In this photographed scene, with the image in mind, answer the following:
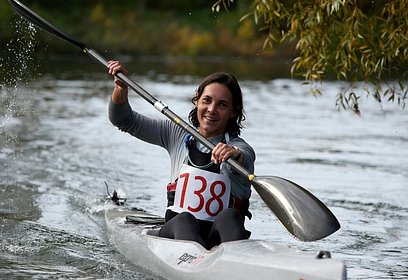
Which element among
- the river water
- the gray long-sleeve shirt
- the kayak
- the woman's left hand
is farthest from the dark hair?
the river water

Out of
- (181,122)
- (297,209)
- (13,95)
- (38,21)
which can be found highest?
(38,21)

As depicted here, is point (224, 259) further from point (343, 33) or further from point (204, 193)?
point (343, 33)

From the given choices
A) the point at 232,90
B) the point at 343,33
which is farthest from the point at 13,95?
the point at 232,90

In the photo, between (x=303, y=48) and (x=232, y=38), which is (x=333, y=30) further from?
(x=232, y=38)

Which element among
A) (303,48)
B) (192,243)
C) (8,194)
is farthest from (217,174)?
(8,194)

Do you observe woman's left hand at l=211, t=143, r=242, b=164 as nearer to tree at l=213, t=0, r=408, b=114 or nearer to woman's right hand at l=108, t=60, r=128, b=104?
woman's right hand at l=108, t=60, r=128, b=104

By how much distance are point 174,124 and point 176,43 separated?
41786 millimetres

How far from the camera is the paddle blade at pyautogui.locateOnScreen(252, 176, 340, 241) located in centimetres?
622

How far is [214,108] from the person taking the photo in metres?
6.79

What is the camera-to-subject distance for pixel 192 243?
6.37 m

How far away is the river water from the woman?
48 cm

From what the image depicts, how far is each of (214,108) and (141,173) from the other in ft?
19.4

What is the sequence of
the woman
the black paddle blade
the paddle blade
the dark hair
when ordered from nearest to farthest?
the paddle blade < the woman < the dark hair < the black paddle blade

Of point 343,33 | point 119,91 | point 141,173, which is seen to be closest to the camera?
point 119,91
